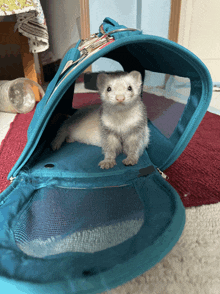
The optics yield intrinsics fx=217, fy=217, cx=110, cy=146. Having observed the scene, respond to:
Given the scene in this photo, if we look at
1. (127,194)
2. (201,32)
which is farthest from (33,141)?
(201,32)

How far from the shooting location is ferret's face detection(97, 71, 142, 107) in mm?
812

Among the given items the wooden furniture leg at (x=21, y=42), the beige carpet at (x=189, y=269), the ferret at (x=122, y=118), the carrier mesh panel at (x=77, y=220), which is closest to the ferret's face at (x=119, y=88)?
the ferret at (x=122, y=118)

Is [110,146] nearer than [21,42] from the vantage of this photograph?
Yes

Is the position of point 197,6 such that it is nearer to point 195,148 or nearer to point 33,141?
point 195,148

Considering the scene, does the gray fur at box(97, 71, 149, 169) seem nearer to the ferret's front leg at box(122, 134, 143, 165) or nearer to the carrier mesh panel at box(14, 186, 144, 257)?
the ferret's front leg at box(122, 134, 143, 165)

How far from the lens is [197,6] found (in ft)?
8.52

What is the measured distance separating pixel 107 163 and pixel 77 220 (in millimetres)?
303

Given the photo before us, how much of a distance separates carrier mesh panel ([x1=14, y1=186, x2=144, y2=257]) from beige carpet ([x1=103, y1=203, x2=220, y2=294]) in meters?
0.11

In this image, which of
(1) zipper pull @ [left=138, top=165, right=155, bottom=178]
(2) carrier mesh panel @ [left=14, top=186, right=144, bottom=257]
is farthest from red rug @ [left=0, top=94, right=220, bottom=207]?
(2) carrier mesh panel @ [left=14, top=186, right=144, bottom=257]

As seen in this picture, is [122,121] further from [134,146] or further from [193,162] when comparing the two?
[193,162]

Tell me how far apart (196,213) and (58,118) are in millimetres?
880

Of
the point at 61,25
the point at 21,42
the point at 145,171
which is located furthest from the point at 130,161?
the point at 61,25

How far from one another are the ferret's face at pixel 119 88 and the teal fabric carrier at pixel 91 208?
0.14 m

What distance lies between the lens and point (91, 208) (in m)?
0.69
